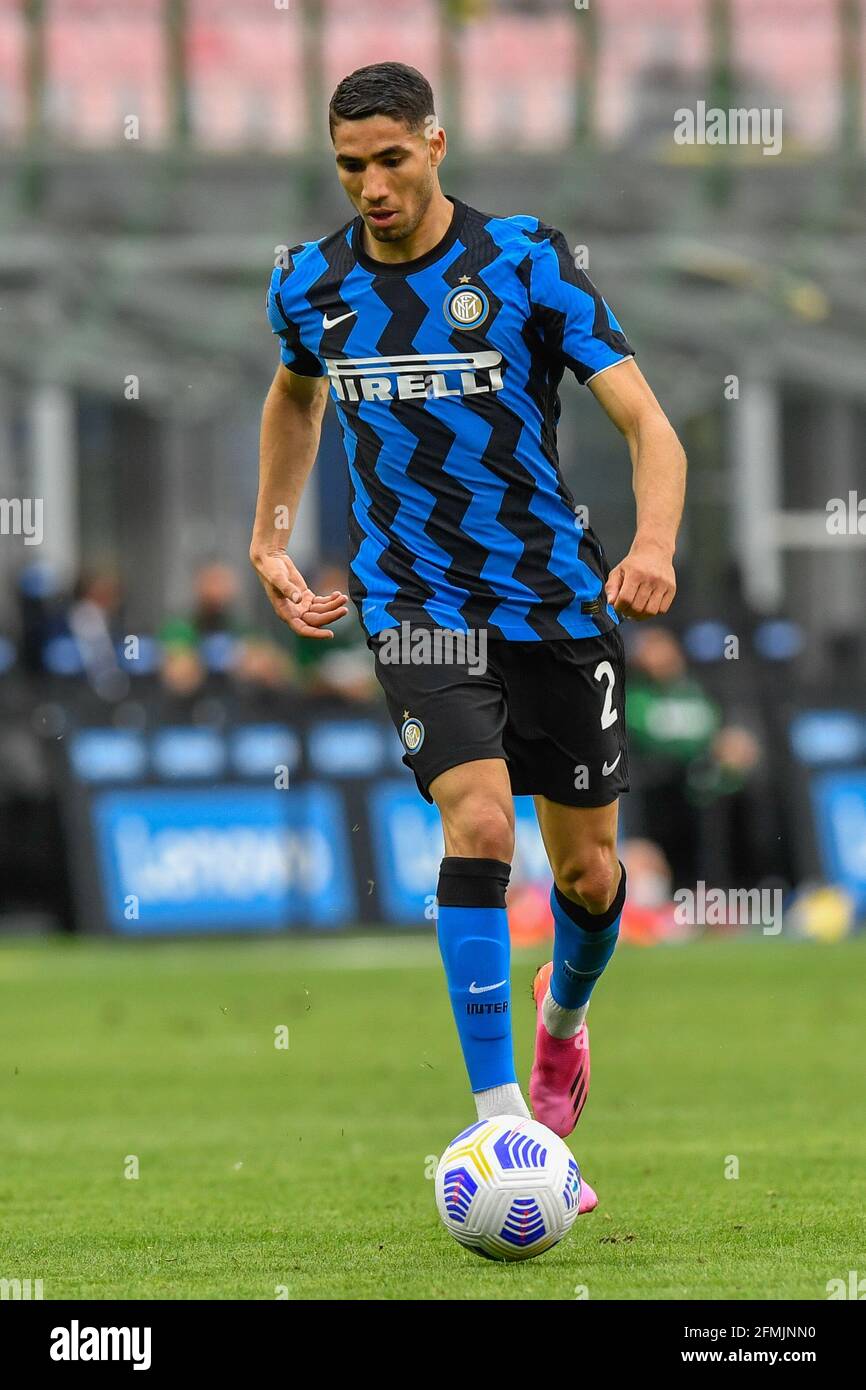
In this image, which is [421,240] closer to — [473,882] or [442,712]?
[442,712]

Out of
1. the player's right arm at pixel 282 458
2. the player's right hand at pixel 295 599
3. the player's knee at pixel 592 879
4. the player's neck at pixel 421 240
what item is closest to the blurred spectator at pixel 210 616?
the player's right arm at pixel 282 458

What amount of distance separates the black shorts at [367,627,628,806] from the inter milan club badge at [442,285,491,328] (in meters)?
0.71

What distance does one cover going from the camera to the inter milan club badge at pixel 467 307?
6.03 m

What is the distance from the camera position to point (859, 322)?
20641mm

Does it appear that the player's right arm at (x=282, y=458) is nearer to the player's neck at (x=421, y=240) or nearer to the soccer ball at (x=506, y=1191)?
the player's neck at (x=421, y=240)

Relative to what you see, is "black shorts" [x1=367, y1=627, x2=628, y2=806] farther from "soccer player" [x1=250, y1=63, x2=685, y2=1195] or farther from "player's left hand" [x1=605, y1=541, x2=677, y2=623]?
"player's left hand" [x1=605, y1=541, x2=677, y2=623]

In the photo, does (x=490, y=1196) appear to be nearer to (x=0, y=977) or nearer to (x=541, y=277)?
(x=541, y=277)

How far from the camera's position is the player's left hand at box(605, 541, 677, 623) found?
221 inches

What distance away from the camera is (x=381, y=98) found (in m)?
5.84

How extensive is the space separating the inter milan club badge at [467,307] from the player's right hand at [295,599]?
2.32 feet

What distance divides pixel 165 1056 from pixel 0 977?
4.04 meters

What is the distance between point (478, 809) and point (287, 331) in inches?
52.2

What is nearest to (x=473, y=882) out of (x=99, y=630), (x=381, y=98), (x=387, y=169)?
(x=387, y=169)

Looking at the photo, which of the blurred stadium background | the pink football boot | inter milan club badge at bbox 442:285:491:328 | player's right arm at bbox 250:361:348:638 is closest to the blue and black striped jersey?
inter milan club badge at bbox 442:285:491:328
